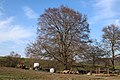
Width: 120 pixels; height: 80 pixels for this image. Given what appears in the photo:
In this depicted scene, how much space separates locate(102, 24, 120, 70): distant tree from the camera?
59750 millimetres

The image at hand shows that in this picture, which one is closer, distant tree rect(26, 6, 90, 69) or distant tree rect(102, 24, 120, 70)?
distant tree rect(26, 6, 90, 69)

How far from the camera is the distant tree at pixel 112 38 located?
59750mm

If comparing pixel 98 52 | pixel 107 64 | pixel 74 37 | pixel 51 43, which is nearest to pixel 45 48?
pixel 51 43

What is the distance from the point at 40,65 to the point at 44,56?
256cm

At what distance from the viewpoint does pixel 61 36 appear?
45250mm

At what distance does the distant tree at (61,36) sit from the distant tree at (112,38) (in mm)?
15562

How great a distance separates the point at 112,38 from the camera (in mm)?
60281

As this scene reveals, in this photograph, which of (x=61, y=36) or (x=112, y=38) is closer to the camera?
(x=61, y=36)

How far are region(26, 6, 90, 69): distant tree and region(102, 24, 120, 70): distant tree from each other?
15.6m

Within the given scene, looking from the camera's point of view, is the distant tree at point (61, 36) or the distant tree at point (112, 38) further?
the distant tree at point (112, 38)

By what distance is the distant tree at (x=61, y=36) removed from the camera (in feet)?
146

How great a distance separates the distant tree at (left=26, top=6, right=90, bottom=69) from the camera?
1756 inches

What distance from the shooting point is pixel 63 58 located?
45125 millimetres

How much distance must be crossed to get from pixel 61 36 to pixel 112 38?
19.0 metres
